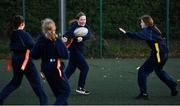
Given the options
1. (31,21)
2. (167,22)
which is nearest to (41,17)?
(31,21)

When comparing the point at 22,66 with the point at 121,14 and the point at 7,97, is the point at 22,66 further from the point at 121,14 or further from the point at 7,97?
the point at 121,14

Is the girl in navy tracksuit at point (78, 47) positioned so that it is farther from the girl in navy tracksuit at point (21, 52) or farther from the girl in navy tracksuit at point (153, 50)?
the girl in navy tracksuit at point (21, 52)

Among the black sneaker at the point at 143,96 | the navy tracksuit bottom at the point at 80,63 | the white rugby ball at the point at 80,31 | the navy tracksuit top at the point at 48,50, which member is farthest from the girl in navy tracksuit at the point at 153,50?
the navy tracksuit top at the point at 48,50

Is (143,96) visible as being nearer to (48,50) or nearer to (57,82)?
(57,82)

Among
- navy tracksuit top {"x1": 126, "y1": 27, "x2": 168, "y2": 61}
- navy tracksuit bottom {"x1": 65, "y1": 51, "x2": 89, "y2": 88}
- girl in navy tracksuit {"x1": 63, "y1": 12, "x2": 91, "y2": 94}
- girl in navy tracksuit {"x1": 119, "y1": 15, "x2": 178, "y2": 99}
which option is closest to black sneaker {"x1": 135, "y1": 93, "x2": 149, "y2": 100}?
girl in navy tracksuit {"x1": 119, "y1": 15, "x2": 178, "y2": 99}

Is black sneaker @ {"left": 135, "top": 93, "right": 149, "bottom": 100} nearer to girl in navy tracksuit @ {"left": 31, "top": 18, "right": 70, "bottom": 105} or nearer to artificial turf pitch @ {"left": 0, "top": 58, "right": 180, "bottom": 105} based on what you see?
artificial turf pitch @ {"left": 0, "top": 58, "right": 180, "bottom": 105}

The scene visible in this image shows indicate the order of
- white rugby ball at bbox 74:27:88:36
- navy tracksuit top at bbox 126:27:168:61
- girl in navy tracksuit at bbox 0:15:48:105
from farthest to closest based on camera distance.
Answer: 1. white rugby ball at bbox 74:27:88:36
2. navy tracksuit top at bbox 126:27:168:61
3. girl in navy tracksuit at bbox 0:15:48:105

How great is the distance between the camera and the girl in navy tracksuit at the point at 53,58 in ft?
32.0

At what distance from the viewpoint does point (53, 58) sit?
9.84 metres

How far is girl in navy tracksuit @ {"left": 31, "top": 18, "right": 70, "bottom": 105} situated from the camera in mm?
9750

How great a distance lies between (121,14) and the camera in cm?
2369

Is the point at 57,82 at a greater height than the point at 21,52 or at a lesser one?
lesser

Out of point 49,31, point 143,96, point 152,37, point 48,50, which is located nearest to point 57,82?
point 48,50

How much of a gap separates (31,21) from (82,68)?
1059cm
